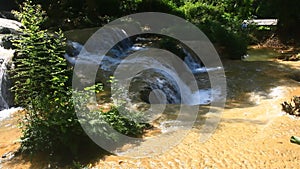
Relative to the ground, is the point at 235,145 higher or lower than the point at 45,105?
lower

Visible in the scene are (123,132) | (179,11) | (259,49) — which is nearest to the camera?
(123,132)

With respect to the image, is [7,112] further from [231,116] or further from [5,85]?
[231,116]

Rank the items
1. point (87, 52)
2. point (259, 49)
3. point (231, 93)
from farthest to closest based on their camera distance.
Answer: point (259, 49) < point (87, 52) < point (231, 93)

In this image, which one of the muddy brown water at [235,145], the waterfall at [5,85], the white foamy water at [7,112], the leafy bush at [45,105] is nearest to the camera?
the muddy brown water at [235,145]

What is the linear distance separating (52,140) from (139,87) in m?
3.32

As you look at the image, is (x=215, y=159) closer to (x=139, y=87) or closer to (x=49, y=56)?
(x=49, y=56)

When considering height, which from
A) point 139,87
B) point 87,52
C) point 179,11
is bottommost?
point 139,87

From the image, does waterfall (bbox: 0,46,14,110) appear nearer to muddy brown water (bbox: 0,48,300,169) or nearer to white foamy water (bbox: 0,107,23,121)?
white foamy water (bbox: 0,107,23,121)

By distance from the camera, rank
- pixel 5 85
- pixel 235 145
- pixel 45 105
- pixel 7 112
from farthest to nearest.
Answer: pixel 5 85 < pixel 7 112 < pixel 235 145 < pixel 45 105

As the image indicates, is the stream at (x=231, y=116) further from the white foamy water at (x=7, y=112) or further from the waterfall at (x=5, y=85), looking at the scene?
the waterfall at (x=5, y=85)

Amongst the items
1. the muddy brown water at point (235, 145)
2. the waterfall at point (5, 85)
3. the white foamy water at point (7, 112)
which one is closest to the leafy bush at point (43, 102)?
the muddy brown water at point (235, 145)

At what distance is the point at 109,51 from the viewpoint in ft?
37.4

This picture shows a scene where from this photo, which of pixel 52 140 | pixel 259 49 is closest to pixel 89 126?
pixel 52 140

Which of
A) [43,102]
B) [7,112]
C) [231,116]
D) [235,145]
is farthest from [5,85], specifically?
[235,145]
